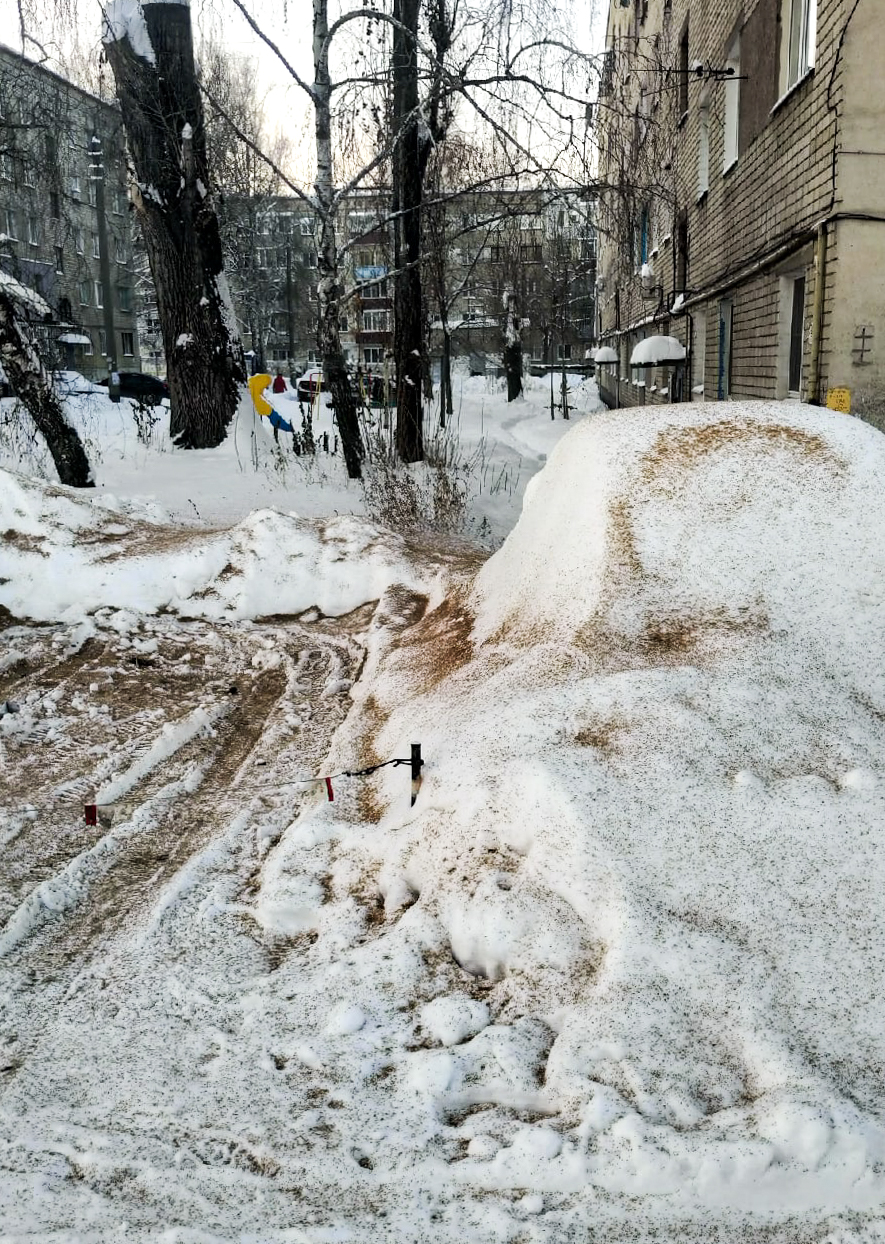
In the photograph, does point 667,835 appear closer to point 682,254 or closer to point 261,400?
point 261,400

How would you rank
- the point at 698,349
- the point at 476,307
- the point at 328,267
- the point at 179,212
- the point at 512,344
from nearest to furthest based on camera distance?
the point at 328,267, the point at 179,212, the point at 698,349, the point at 512,344, the point at 476,307

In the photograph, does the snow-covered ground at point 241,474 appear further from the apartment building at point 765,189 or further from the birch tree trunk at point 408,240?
the apartment building at point 765,189

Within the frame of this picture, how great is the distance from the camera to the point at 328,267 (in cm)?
1014

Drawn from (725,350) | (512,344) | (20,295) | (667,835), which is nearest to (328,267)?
(20,295)

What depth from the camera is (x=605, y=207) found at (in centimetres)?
975

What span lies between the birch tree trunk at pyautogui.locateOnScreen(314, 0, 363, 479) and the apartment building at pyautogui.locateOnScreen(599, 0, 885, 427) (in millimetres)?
2744

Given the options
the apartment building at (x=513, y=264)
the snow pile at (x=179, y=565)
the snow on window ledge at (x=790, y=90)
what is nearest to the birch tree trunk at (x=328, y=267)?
the apartment building at (x=513, y=264)

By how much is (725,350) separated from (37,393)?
9.49 metres

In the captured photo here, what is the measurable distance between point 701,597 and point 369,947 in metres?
1.94

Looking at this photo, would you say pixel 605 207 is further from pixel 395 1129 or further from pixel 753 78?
pixel 395 1129

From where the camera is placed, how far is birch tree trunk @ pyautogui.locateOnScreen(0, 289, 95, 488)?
9391mm

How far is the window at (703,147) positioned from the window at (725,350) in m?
2.40

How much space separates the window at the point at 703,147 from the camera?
50.2 feet

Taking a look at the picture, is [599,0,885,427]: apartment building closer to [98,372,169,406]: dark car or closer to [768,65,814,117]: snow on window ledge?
[768,65,814,117]: snow on window ledge
